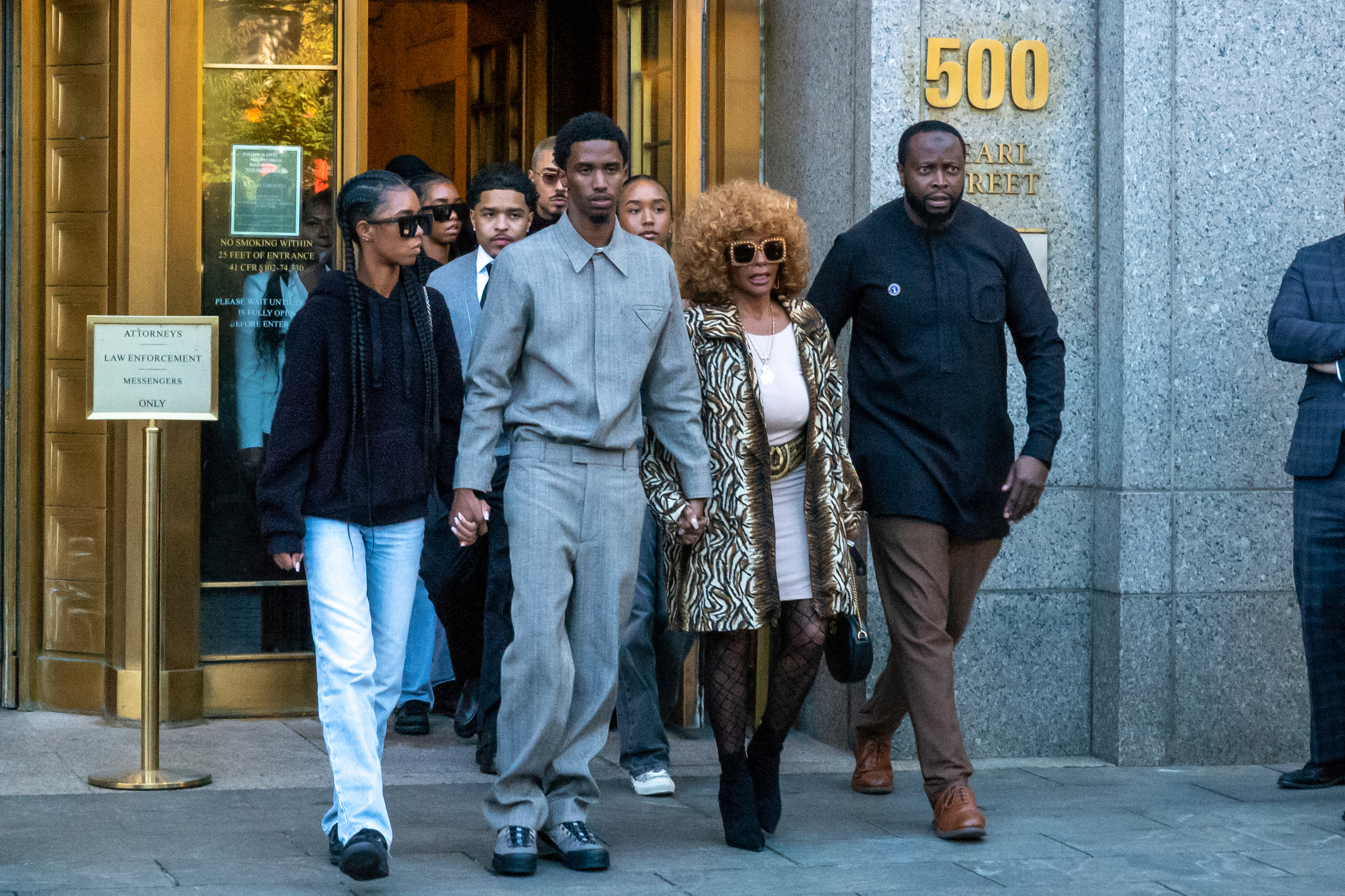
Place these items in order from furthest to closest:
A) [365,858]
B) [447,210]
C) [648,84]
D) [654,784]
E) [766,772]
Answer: [648,84]
[447,210]
[654,784]
[766,772]
[365,858]

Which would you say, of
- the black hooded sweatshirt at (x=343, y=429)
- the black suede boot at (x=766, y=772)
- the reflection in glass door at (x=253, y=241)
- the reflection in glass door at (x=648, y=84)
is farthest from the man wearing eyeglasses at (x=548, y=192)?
the black suede boot at (x=766, y=772)

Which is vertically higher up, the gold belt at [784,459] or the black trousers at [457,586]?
the gold belt at [784,459]

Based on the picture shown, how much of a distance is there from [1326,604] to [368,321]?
3.54 meters

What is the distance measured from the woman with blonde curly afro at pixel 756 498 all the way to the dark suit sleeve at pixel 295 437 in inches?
38.4

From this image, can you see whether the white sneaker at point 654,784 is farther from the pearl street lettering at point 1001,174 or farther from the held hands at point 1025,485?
the pearl street lettering at point 1001,174

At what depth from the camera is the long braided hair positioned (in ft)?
15.9

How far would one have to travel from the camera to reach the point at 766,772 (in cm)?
526

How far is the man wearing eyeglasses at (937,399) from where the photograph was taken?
5512 millimetres

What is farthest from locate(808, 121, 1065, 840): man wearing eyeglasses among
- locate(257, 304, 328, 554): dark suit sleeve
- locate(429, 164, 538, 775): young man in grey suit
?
locate(257, 304, 328, 554): dark suit sleeve

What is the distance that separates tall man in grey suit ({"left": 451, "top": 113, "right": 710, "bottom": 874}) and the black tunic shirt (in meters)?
0.86

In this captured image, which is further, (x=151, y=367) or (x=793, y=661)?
(x=151, y=367)

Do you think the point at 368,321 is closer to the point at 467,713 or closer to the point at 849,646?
the point at 849,646

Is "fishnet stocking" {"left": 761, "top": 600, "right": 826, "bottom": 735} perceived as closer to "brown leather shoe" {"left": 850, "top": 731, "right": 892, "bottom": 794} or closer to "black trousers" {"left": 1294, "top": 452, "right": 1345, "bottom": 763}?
"brown leather shoe" {"left": 850, "top": 731, "right": 892, "bottom": 794}

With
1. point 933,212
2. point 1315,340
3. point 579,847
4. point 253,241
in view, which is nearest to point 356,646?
point 579,847
